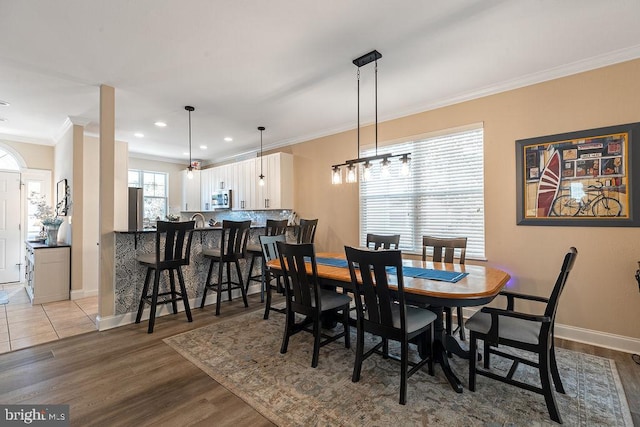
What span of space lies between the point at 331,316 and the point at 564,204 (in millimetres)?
2614

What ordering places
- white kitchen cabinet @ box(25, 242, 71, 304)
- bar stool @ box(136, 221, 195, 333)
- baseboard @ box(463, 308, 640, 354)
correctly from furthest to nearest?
1. white kitchen cabinet @ box(25, 242, 71, 304)
2. bar stool @ box(136, 221, 195, 333)
3. baseboard @ box(463, 308, 640, 354)

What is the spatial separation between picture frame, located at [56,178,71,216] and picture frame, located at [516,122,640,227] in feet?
21.0

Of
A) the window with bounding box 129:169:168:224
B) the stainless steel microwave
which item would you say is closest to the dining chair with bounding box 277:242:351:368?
the stainless steel microwave

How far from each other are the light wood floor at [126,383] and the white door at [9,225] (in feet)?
12.5

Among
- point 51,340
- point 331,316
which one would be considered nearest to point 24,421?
point 51,340

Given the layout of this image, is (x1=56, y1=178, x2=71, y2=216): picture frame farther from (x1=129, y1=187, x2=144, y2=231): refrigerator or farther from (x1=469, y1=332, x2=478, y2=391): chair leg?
(x1=469, y1=332, x2=478, y2=391): chair leg

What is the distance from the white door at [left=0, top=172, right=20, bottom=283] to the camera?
525 cm

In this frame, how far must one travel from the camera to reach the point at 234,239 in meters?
3.88

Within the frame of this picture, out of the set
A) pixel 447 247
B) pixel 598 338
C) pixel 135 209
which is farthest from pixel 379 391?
pixel 135 209

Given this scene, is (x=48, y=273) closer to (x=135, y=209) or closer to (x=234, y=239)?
(x=135, y=209)

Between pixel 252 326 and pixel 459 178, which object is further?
pixel 459 178

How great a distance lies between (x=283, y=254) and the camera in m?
2.64

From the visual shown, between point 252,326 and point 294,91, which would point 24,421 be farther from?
point 294,91

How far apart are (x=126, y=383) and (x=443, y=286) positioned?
2.50 meters
